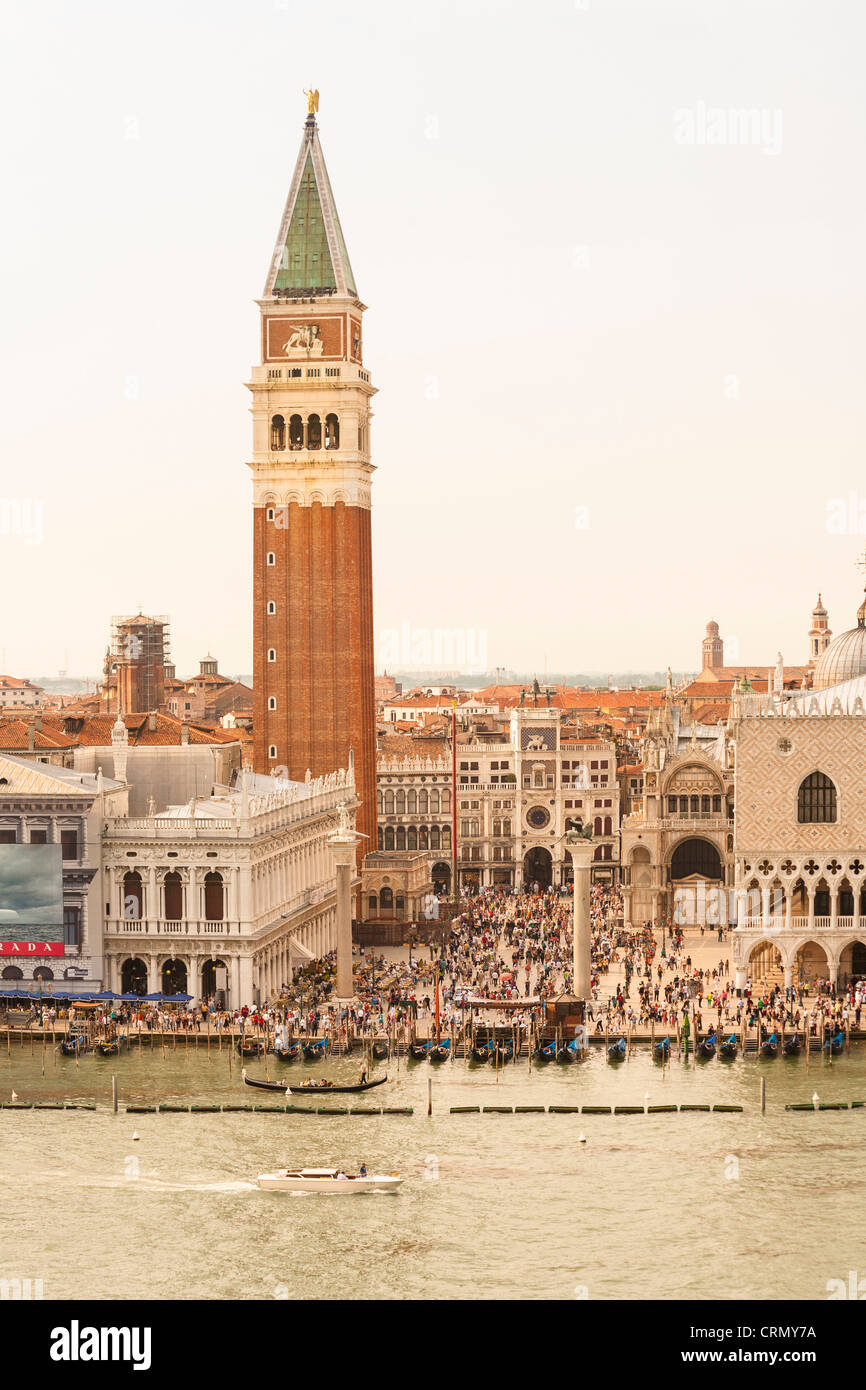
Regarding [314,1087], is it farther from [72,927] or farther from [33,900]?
[33,900]

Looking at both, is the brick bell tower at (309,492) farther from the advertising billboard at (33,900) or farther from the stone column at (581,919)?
the stone column at (581,919)

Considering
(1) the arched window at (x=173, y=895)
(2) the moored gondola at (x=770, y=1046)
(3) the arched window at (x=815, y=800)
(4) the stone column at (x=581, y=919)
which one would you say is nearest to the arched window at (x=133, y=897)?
(1) the arched window at (x=173, y=895)

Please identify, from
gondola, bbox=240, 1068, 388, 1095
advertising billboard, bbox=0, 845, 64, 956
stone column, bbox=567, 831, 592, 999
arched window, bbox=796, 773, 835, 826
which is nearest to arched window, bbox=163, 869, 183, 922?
advertising billboard, bbox=0, 845, 64, 956

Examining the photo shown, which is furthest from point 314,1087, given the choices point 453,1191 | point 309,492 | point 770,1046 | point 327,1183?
point 309,492
